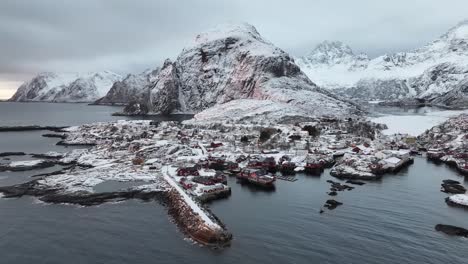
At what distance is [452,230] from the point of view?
60594 millimetres

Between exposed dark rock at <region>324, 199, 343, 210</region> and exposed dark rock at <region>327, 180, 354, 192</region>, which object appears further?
exposed dark rock at <region>327, 180, 354, 192</region>

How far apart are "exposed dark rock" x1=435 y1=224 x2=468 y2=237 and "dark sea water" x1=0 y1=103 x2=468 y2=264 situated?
53.9 inches

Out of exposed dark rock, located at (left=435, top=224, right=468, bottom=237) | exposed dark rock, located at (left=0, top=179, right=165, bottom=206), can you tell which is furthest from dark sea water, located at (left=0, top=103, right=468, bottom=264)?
exposed dark rock, located at (left=0, top=179, right=165, bottom=206)

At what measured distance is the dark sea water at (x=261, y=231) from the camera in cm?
5147

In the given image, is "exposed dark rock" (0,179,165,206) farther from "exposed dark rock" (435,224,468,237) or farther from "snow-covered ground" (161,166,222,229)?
"exposed dark rock" (435,224,468,237)

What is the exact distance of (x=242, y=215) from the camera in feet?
222

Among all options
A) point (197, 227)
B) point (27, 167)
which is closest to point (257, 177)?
point (197, 227)

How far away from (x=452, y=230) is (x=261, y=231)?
2869 cm

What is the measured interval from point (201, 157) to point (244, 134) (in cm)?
4377

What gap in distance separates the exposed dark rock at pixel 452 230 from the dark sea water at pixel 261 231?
1.37 m

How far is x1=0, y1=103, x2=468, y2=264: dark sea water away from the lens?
51469mm

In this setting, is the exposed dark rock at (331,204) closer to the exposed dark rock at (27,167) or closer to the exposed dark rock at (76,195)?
the exposed dark rock at (76,195)

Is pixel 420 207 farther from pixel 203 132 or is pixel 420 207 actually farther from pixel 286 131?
pixel 203 132

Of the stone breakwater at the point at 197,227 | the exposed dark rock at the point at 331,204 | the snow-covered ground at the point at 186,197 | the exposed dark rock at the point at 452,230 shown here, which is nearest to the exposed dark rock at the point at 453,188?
the exposed dark rock at the point at 452,230
